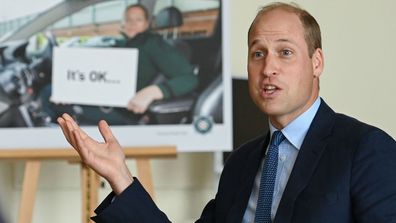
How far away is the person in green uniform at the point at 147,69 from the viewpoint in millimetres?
3084

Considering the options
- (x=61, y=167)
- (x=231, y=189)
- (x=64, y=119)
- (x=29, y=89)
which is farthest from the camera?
(x=61, y=167)

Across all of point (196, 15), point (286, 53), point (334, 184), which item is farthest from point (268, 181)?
point (196, 15)

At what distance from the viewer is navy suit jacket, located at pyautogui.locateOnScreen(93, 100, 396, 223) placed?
56.8 inches

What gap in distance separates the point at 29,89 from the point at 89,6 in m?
0.48

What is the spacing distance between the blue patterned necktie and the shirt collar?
0.08 feet

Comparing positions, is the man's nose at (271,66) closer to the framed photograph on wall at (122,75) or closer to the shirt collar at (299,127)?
the shirt collar at (299,127)

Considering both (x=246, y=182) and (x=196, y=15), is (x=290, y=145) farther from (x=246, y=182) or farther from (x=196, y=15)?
(x=196, y=15)

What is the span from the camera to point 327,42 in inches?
146

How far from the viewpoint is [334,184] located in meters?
1.49

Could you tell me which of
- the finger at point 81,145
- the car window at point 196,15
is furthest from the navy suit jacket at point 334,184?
the car window at point 196,15

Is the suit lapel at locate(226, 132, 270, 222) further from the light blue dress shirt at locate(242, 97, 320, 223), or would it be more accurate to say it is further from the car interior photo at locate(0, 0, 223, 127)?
the car interior photo at locate(0, 0, 223, 127)

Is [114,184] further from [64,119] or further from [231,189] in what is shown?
[231,189]

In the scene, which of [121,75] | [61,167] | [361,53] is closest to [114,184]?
[121,75]

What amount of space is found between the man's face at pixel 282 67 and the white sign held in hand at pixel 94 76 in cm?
150
